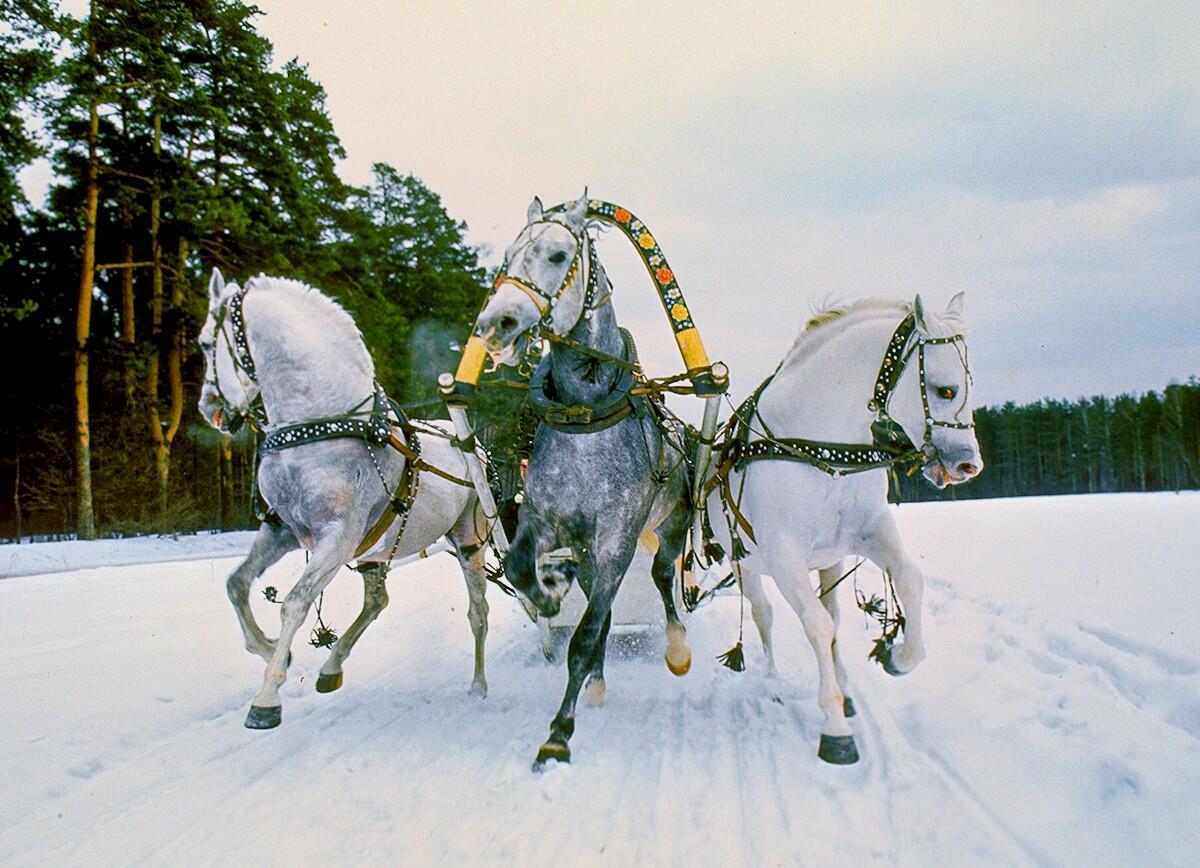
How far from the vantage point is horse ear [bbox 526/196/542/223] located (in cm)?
454

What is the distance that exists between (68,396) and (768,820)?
882 inches

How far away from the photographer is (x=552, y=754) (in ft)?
13.5

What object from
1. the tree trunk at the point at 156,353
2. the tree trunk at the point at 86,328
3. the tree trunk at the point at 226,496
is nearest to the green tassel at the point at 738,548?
the tree trunk at the point at 86,328

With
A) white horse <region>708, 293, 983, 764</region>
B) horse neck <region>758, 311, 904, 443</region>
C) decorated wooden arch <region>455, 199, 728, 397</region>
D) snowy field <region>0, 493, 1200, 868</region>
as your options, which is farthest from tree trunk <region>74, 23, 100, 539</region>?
horse neck <region>758, 311, 904, 443</region>

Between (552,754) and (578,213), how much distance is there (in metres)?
2.99

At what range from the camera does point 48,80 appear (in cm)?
1427

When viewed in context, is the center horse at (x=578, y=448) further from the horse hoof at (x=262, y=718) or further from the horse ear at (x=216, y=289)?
the horse ear at (x=216, y=289)

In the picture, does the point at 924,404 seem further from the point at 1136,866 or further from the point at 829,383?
the point at 1136,866

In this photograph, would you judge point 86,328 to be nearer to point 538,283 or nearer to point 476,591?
point 476,591

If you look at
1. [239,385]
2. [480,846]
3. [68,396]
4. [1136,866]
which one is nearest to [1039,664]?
[1136,866]

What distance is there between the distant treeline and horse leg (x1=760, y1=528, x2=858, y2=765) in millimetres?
61931

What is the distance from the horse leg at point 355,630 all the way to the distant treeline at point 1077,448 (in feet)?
201

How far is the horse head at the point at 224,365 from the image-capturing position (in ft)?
17.2

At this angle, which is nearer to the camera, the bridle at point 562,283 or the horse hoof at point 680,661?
the bridle at point 562,283
